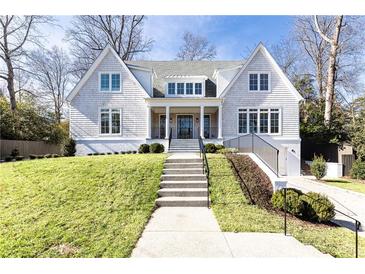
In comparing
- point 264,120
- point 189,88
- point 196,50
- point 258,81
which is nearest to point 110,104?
point 189,88

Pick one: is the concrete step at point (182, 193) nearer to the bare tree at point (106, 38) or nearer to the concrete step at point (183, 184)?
the concrete step at point (183, 184)

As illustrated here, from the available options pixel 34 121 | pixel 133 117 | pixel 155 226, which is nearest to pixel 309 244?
pixel 155 226

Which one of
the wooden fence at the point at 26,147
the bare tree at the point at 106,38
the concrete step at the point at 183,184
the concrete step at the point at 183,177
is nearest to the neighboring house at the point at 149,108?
the wooden fence at the point at 26,147

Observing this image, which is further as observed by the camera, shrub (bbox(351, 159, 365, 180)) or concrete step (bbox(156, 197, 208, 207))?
shrub (bbox(351, 159, 365, 180))

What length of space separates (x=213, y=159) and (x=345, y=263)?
5999 mm

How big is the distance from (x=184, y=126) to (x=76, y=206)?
39.7ft

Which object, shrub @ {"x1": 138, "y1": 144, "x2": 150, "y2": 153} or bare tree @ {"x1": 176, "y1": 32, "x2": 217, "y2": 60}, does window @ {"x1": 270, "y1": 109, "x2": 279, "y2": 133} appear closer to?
shrub @ {"x1": 138, "y1": 144, "x2": 150, "y2": 153}

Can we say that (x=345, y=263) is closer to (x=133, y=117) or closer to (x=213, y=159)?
(x=213, y=159)

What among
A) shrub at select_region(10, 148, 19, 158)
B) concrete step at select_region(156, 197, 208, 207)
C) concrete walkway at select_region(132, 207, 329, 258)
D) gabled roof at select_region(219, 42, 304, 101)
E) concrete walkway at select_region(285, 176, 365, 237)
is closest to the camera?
concrete walkway at select_region(132, 207, 329, 258)

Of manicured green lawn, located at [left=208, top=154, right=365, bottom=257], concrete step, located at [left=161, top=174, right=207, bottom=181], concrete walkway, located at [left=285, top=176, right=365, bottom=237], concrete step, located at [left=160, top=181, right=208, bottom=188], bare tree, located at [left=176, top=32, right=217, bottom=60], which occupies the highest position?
bare tree, located at [left=176, top=32, right=217, bottom=60]

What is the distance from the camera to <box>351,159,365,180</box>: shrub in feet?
45.8

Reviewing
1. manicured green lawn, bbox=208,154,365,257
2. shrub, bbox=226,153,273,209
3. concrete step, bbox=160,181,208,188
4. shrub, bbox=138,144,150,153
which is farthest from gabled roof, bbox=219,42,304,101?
manicured green lawn, bbox=208,154,365,257

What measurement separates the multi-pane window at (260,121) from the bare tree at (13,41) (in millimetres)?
17660

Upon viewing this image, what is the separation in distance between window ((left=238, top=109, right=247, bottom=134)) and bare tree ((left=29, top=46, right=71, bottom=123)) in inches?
847
